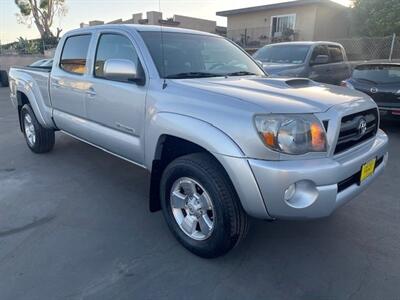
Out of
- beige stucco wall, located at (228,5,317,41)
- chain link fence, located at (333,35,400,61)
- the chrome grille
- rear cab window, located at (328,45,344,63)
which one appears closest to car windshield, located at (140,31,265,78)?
the chrome grille

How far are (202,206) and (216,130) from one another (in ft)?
2.15

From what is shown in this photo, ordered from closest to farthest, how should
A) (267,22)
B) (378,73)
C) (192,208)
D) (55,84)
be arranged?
1. (192,208)
2. (55,84)
3. (378,73)
4. (267,22)

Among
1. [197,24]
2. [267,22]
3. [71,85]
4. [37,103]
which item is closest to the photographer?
[71,85]

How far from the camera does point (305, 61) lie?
7781mm

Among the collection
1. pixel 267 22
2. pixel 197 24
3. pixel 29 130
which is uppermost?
pixel 197 24

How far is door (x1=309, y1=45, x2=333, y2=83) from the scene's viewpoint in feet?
25.9

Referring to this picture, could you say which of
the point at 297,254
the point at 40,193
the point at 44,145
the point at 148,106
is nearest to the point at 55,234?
the point at 40,193

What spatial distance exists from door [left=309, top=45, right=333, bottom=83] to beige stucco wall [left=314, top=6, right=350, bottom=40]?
10855mm

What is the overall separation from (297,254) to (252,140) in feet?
3.83

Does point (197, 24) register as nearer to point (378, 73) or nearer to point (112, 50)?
point (378, 73)

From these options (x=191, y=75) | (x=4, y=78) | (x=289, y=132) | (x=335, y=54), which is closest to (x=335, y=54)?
(x=335, y=54)

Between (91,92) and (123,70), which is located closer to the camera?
(123,70)

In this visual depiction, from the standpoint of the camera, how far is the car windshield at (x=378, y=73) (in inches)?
249

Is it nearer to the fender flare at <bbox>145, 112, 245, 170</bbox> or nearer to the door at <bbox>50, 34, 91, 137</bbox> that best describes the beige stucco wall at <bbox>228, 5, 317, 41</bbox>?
the door at <bbox>50, 34, 91, 137</bbox>
